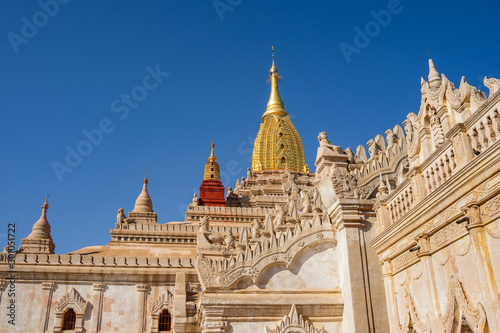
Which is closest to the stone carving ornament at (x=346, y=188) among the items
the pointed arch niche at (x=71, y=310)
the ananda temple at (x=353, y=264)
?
the ananda temple at (x=353, y=264)

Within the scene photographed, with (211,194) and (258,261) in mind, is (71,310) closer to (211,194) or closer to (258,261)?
(258,261)

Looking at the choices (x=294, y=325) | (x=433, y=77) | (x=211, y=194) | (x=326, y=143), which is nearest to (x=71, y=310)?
(x=294, y=325)

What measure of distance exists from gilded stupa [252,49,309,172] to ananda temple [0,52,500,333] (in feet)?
129

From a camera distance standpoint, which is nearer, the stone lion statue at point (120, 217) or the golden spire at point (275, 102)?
the stone lion statue at point (120, 217)

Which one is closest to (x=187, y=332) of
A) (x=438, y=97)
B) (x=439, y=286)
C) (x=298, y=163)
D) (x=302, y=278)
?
(x=302, y=278)

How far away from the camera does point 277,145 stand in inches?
2569

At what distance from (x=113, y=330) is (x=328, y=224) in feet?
45.9

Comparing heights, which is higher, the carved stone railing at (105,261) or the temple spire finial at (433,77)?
the temple spire finial at (433,77)

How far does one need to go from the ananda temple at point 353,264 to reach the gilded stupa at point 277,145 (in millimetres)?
39302

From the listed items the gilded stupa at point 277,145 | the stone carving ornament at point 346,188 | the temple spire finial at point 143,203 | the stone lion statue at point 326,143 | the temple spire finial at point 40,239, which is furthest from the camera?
the gilded stupa at point 277,145

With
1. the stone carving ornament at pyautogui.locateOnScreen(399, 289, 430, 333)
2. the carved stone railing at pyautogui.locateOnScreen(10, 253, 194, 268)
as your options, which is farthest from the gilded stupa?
the stone carving ornament at pyautogui.locateOnScreen(399, 289, 430, 333)

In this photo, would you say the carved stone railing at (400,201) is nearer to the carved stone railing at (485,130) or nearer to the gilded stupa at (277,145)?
the carved stone railing at (485,130)

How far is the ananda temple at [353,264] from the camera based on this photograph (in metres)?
8.91

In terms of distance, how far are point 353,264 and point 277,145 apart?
5264cm
